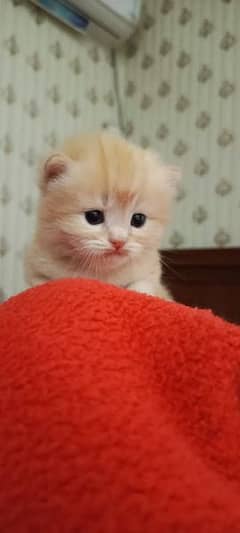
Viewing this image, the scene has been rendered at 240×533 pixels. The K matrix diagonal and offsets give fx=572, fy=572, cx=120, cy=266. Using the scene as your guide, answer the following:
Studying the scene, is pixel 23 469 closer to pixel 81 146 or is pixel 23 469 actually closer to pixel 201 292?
pixel 81 146

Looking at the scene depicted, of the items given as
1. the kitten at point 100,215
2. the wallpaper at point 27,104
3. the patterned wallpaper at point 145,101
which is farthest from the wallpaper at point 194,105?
the kitten at point 100,215

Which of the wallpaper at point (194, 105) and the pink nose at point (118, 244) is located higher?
the wallpaper at point (194, 105)

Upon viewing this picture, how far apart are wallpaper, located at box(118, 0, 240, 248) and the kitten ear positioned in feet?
2.77

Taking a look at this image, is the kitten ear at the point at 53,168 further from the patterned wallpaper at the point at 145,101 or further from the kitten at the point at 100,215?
the patterned wallpaper at the point at 145,101

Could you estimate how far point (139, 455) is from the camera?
0.42 m

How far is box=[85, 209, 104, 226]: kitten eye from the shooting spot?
854 millimetres

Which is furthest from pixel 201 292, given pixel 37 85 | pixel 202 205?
pixel 37 85

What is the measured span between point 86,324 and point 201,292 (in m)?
1.06

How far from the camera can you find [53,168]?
34.7 inches

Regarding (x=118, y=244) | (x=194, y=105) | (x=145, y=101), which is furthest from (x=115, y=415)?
(x=145, y=101)

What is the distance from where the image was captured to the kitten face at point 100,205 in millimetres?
845

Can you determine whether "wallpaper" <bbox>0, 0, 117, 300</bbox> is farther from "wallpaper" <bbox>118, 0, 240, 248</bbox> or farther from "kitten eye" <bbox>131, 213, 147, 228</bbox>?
"kitten eye" <bbox>131, 213, 147, 228</bbox>

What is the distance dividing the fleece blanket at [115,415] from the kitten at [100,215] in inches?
9.2

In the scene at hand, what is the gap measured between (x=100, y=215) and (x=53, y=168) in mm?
107
